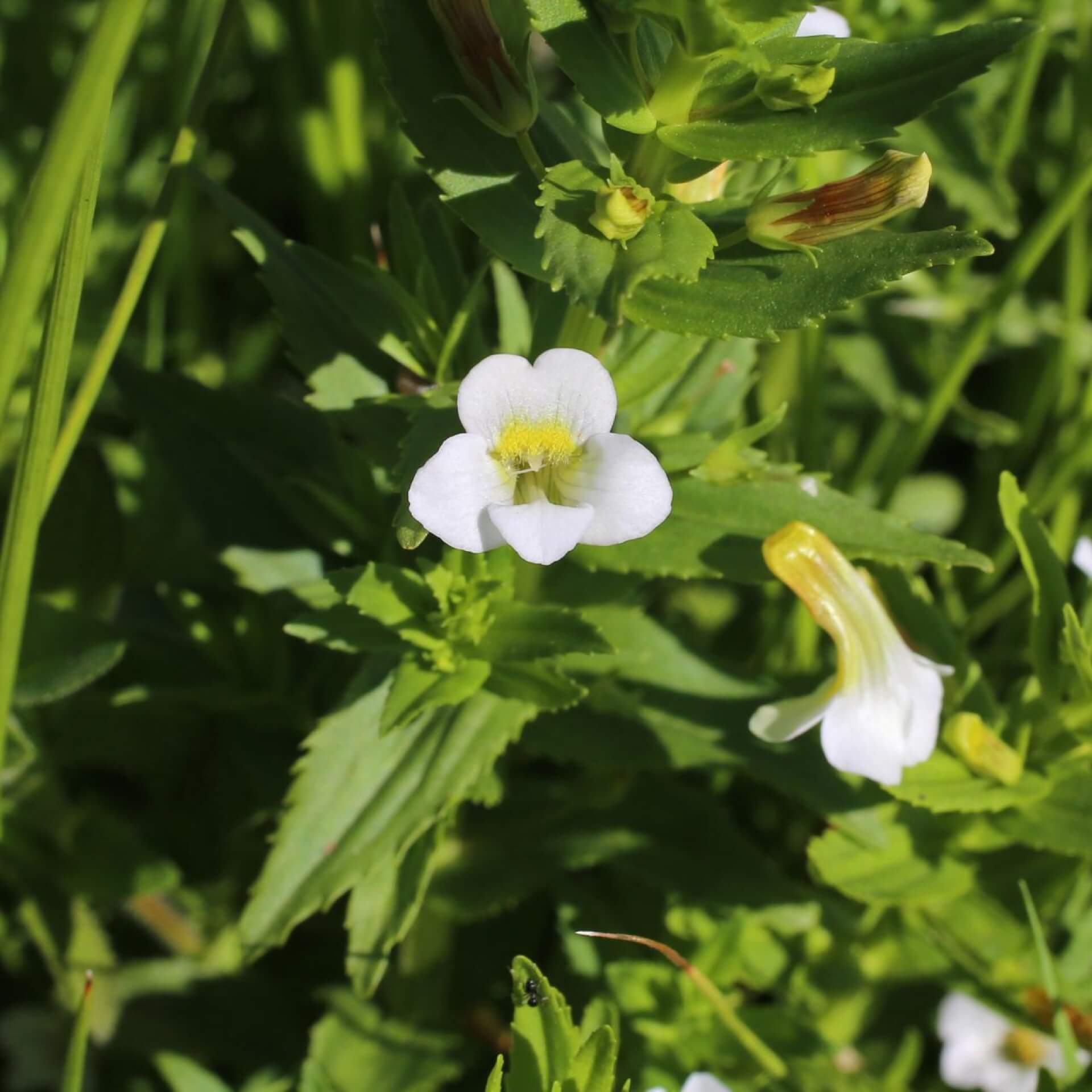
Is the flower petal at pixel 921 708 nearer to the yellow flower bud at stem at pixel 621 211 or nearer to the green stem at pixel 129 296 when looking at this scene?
the yellow flower bud at stem at pixel 621 211

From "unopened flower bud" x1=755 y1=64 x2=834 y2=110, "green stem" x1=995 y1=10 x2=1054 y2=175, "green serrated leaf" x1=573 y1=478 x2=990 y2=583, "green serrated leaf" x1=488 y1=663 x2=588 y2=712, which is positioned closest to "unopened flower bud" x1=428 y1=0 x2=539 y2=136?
"unopened flower bud" x1=755 y1=64 x2=834 y2=110

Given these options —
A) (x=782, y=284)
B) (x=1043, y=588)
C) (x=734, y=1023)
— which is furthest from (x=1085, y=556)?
(x=734, y=1023)

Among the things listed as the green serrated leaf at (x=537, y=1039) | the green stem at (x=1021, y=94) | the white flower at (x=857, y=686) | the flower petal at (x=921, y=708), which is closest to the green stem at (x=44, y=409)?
the green serrated leaf at (x=537, y=1039)

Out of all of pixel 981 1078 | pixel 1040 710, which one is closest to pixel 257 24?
pixel 1040 710

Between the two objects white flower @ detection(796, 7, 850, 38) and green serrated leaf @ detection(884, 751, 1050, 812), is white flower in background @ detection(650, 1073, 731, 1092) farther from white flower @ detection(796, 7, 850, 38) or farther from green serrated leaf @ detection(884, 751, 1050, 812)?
white flower @ detection(796, 7, 850, 38)

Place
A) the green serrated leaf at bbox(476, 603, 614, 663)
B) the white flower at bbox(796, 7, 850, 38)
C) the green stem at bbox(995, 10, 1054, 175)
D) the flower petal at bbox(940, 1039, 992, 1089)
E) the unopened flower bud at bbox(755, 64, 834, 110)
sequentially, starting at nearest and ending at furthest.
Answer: the unopened flower bud at bbox(755, 64, 834, 110)
the green serrated leaf at bbox(476, 603, 614, 663)
the white flower at bbox(796, 7, 850, 38)
the flower petal at bbox(940, 1039, 992, 1089)
the green stem at bbox(995, 10, 1054, 175)

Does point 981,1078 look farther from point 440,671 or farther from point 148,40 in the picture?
point 148,40
